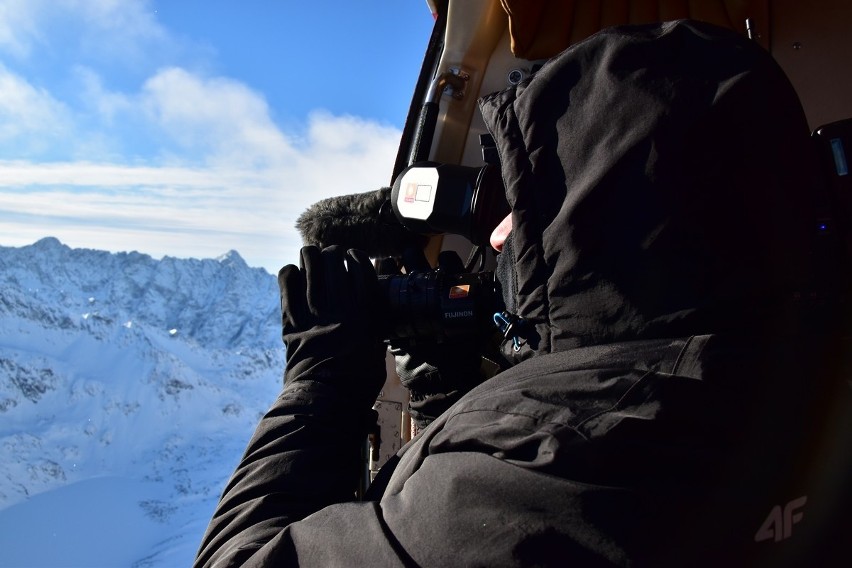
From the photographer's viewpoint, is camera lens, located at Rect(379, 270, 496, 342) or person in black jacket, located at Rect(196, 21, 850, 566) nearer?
person in black jacket, located at Rect(196, 21, 850, 566)

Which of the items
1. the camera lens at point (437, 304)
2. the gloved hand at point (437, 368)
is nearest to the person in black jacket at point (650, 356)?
the camera lens at point (437, 304)

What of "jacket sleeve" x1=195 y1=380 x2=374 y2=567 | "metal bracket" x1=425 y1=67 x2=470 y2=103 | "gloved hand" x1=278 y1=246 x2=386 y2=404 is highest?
"metal bracket" x1=425 y1=67 x2=470 y2=103

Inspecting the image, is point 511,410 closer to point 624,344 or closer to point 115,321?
point 624,344

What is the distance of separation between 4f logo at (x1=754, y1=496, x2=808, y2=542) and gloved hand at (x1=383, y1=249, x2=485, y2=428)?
1.93ft

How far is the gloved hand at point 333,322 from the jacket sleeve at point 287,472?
0.03 metres

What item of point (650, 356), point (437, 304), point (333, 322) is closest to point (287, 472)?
point (333, 322)

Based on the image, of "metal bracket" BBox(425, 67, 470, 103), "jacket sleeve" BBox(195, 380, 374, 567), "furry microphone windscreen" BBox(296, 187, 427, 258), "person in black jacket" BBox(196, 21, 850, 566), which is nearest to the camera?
"person in black jacket" BBox(196, 21, 850, 566)

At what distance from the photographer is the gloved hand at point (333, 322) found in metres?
0.98

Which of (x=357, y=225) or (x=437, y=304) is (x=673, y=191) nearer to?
(x=437, y=304)

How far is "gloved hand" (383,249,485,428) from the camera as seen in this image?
117 cm

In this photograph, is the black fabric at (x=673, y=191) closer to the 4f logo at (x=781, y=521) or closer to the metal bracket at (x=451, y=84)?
the 4f logo at (x=781, y=521)

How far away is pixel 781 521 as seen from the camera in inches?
22.4

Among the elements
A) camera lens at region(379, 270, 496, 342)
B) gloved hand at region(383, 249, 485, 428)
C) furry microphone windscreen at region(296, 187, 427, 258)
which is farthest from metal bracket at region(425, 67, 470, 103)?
camera lens at region(379, 270, 496, 342)

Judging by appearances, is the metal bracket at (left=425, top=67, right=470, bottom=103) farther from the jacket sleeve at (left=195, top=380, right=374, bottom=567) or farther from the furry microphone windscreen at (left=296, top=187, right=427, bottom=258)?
the jacket sleeve at (left=195, top=380, right=374, bottom=567)
